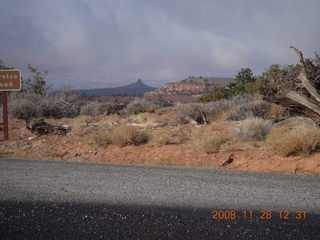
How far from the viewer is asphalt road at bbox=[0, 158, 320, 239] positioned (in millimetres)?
3682

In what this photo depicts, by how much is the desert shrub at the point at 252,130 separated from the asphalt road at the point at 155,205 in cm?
464

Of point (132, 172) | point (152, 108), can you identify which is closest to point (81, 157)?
point (132, 172)

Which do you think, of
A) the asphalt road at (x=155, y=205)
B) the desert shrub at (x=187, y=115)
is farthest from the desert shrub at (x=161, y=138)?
the asphalt road at (x=155, y=205)

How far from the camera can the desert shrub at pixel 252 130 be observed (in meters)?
12.1

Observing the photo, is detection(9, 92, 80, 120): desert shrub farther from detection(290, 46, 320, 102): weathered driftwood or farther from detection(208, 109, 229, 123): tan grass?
detection(290, 46, 320, 102): weathered driftwood

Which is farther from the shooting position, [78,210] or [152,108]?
[152,108]

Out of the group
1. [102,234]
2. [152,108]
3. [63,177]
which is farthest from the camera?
[152,108]

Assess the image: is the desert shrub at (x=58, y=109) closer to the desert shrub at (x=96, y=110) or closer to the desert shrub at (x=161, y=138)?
the desert shrub at (x=96, y=110)

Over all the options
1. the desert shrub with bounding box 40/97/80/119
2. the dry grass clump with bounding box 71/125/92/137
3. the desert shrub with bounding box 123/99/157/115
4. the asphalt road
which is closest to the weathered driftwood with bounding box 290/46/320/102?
the asphalt road

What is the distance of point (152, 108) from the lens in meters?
25.0

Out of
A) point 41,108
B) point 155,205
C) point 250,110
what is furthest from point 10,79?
point 250,110

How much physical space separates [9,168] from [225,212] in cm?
631

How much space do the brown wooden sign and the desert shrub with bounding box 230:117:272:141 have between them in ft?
32.0

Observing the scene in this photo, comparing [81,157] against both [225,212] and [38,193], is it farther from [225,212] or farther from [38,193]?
[225,212]
